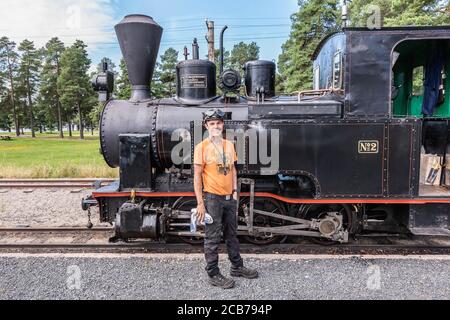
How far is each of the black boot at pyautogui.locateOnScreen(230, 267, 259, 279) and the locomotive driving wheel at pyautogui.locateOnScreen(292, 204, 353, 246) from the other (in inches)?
44.9

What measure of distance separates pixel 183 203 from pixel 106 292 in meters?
1.63

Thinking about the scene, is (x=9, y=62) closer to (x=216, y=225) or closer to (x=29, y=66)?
(x=29, y=66)

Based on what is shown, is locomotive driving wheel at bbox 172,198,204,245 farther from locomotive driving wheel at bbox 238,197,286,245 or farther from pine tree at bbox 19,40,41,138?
pine tree at bbox 19,40,41,138

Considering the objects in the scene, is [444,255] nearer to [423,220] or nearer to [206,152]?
[423,220]

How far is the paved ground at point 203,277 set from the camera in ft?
12.0

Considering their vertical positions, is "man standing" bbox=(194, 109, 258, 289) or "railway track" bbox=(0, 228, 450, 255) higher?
"man standing" bbox=(194, 109, 258, 289)

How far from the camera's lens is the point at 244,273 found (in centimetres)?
401

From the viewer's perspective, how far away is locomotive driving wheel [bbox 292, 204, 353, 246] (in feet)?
15.4

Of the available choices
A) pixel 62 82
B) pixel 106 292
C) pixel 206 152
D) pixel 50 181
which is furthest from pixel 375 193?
pixel 62 82

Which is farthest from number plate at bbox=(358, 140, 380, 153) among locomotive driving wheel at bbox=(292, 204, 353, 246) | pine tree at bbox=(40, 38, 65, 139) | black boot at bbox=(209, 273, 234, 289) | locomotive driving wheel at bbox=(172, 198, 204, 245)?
pine tree at bbox=(40, 38, 65, 139)

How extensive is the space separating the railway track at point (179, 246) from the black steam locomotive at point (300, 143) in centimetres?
17

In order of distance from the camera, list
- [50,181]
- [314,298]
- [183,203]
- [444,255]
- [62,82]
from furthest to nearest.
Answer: [62,82]
[50,181]
[183,203]
[444,255]
[314,298]

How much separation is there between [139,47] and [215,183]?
2534 mm
